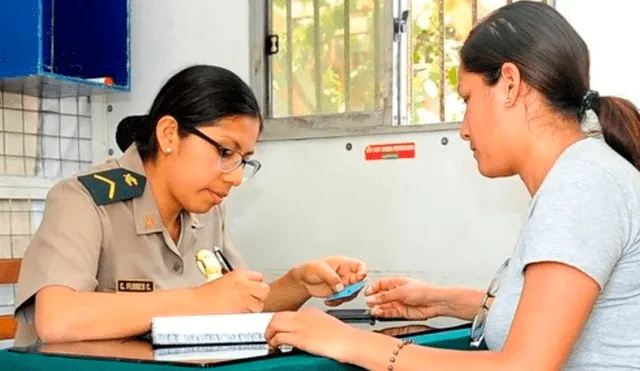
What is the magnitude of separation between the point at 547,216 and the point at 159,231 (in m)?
1.02

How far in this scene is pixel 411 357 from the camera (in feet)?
4.41

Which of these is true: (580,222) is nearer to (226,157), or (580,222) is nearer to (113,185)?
(226,157)

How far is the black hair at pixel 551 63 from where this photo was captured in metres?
1.42

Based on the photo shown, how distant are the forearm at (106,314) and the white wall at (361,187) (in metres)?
1.02

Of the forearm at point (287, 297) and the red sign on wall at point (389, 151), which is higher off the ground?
the red sign on wall at point (389, 151)

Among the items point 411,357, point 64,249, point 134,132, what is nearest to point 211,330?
point 411,357

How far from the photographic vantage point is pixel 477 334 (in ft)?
5.26

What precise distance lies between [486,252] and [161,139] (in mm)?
939

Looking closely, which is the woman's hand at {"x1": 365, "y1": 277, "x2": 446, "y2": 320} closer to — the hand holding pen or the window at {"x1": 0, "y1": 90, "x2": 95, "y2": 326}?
the hand holding pen

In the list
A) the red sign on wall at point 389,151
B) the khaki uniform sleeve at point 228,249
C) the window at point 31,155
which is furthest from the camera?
the window at point 31,155

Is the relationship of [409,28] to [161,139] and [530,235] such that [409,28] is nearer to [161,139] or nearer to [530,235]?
[161,139]

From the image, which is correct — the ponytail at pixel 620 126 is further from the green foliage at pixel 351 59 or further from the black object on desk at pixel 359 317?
the green foliage at pixel 351 59

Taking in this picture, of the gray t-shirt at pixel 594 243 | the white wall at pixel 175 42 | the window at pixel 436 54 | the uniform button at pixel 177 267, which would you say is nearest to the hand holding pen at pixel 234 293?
the uniform button at pixel 177 267

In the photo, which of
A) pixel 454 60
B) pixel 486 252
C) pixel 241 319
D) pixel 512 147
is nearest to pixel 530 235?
pixel 512 147
